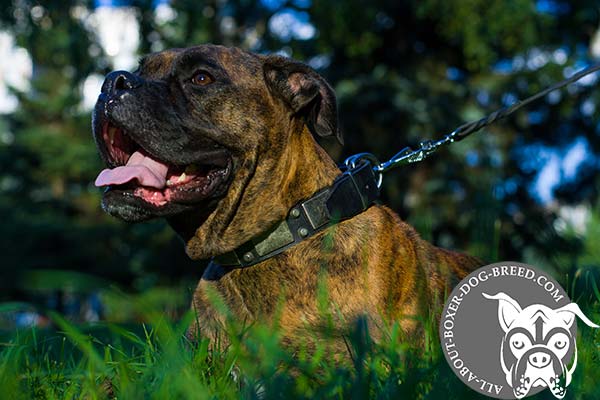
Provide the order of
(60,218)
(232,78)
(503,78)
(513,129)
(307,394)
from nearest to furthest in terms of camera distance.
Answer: (307,394), (232,78), (503,78), (513,129), (60,218)

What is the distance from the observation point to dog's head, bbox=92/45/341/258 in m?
3.55

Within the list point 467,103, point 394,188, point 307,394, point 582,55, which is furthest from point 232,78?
point 582,55

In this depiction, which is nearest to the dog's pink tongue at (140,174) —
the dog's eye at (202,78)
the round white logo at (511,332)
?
the dog's eye at (202,78)

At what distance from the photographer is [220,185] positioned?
3604 millimetres

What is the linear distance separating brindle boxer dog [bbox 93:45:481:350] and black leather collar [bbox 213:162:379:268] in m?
0.04

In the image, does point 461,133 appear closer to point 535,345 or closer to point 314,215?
point 314,215

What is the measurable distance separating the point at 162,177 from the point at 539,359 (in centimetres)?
209

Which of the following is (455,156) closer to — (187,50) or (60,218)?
(187,50)

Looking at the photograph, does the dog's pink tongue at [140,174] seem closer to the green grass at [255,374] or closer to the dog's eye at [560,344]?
the green grass at [255,374]

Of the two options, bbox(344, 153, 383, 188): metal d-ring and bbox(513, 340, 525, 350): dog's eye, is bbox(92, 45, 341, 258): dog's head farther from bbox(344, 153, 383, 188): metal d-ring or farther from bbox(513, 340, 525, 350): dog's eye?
bbox(513, 340, 525, 350): dog's eye

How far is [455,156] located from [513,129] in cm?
235

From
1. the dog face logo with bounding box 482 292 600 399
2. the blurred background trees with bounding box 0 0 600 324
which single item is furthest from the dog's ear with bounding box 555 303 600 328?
the blurred background trees with bounding box 0 0 600 324

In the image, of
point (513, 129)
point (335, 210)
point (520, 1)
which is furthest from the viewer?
point (513, 129)

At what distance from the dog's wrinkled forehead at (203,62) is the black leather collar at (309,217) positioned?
885 millimetres
